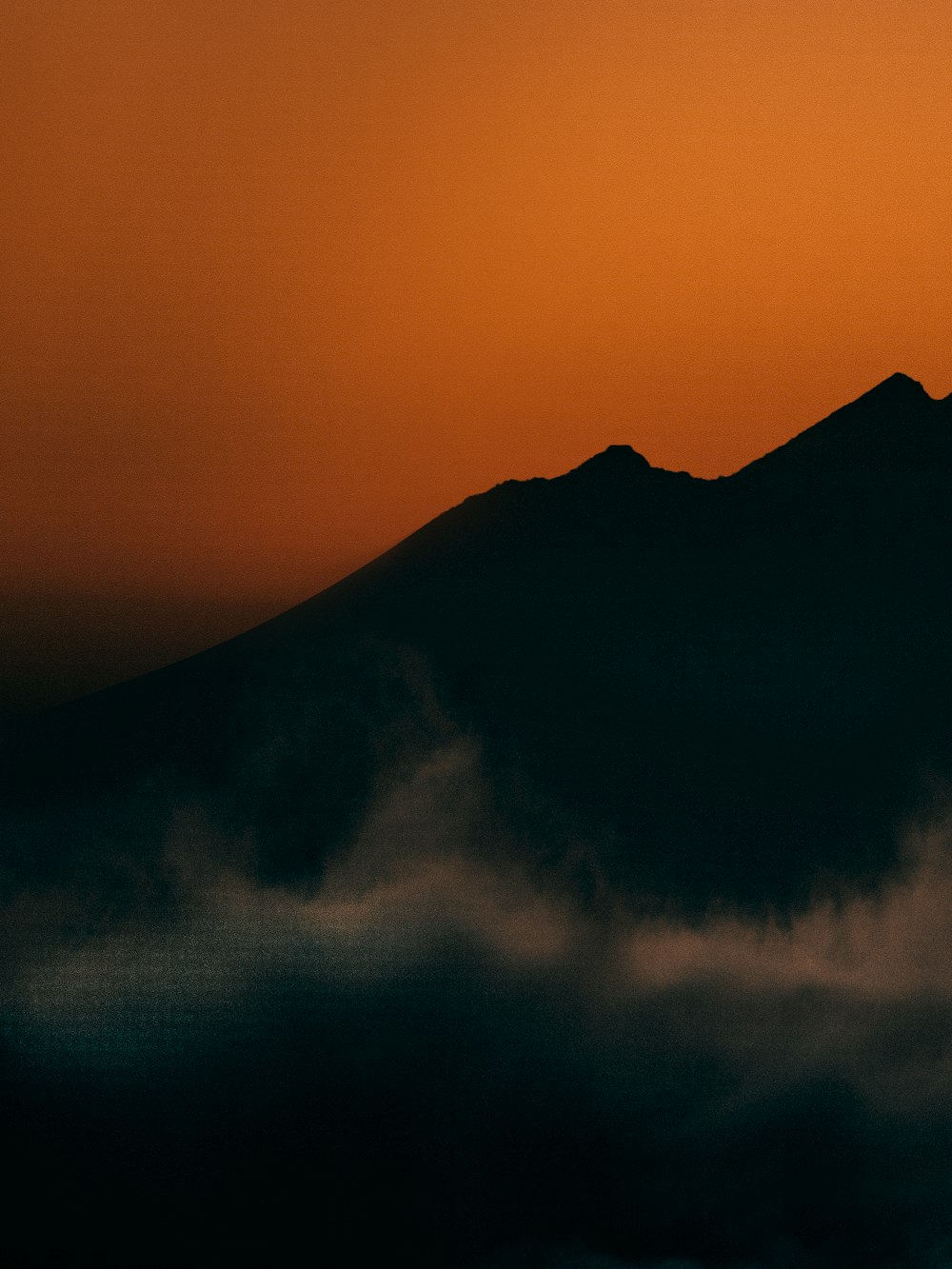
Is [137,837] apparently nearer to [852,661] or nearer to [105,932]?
[105,932]

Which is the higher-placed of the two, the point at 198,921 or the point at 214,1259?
the point at 198,921


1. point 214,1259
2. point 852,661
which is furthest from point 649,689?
point 214,1259

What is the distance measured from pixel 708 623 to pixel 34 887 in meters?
102

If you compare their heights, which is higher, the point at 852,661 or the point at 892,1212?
the point at 852,661

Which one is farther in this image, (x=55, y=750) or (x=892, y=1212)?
(x=892, y=1212)

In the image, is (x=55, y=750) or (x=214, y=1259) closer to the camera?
(x=55, y=750)

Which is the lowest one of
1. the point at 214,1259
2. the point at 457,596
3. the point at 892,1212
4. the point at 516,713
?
the point at 892,1212

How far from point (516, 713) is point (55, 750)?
64022 millimetres

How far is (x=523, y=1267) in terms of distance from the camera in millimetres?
197625

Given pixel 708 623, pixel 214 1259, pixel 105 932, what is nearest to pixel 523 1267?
pixel 214 1259

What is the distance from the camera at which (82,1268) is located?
623 ft

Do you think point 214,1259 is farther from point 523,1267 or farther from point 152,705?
point 152,705

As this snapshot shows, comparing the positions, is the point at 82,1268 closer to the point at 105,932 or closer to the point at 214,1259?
the point at 214,1259

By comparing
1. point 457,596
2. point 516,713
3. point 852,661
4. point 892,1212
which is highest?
point 457,596
